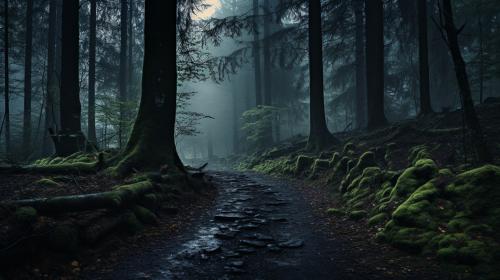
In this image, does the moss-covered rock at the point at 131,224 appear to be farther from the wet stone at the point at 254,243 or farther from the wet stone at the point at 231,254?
the wet stone at the point at 254,243

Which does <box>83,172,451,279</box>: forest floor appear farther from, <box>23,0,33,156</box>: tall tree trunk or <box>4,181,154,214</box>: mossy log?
<box>23,0,33,156</box>: tall tree trunk

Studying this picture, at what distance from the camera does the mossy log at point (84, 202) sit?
463 centimetres

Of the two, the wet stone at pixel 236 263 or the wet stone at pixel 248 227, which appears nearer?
the wet stone at pixel 236 263

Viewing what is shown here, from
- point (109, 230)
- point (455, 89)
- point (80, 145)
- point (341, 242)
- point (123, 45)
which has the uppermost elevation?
point (123, 45)

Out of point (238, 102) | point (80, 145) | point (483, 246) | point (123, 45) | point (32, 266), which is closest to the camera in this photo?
point (32, 266)

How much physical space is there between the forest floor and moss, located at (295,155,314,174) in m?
6.13

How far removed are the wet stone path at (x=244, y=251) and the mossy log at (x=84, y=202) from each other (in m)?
1.08

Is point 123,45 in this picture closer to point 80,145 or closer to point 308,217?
point 80,145

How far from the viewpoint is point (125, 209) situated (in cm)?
598

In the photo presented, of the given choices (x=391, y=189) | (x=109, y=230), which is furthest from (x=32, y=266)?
(x=391, y=189)

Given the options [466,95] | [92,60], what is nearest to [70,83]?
[92,60]

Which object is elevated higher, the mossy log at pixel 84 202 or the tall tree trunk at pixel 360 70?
the tall tree trunk at pixel 360 70

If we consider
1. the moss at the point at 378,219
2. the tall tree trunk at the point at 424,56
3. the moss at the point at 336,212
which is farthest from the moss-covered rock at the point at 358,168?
the tall tree trunk at the point at 424,56

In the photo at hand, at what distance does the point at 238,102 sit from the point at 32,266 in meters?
37.0
